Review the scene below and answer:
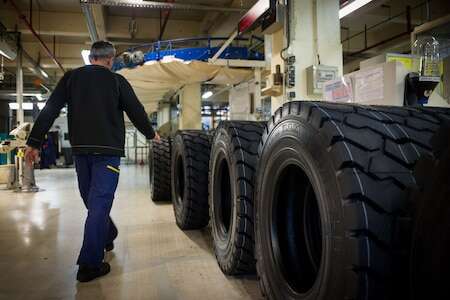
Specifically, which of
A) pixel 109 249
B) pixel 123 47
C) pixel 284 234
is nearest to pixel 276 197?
pixel 284 234

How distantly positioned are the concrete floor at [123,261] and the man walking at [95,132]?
223 millimetres

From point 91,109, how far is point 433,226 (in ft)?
7.27

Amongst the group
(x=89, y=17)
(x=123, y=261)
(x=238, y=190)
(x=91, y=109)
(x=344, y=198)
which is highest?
(x=89, y=17)

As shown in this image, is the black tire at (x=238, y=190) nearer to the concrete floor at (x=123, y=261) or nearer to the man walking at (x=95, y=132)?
the concrete floor at (x=123, y=261)

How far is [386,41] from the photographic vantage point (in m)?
8.41

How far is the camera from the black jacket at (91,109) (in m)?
2.57

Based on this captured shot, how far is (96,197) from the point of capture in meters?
2.50

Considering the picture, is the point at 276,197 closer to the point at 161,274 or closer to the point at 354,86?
the point at 354,86

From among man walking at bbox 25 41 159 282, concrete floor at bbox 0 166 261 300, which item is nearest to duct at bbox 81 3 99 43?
concrete floor at bbox 0 166 261 300

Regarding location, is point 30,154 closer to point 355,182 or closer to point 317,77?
point 317,77

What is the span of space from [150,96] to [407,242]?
8.30m

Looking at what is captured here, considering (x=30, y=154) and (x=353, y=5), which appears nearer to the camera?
(x=30, y=154)

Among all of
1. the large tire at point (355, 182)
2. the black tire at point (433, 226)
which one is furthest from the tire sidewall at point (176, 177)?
the black tire at point (433, 226)

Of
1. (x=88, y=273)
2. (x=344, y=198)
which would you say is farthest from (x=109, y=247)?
(x=344, y=198)
